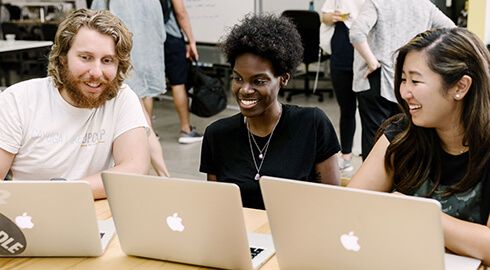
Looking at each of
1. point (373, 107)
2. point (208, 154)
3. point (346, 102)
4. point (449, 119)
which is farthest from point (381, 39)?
point (449, 119)

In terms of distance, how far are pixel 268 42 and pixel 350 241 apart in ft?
3.06

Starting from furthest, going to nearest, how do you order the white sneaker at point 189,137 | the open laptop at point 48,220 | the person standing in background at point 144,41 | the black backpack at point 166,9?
the white sneaker at point 189,137 < the black backpack at point 166,9 < the person standing in background at point 144,41 < the open laptop at point 48,220

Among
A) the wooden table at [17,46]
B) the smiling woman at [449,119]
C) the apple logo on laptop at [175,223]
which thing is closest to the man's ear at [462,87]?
the smiling woman at [449,119]

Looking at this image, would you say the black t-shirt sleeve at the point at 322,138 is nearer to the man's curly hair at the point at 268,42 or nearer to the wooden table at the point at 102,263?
the man's curly hair at the point at 268,42

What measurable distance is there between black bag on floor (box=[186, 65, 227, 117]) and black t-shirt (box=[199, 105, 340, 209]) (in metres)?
2.73

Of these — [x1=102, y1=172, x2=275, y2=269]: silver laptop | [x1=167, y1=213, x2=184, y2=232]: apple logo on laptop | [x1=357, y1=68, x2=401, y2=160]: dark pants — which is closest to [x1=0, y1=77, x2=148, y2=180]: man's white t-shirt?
[x1=102, y1=172, x2=275, y2=269]: silver laptop

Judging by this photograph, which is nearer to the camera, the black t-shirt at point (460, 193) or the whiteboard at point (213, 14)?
the black t-shirt at point (460, 193)

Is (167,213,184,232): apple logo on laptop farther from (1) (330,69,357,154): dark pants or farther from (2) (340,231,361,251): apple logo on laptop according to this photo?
(1) (330,69,357,154): dark pants

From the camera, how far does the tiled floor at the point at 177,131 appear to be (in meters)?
4.48

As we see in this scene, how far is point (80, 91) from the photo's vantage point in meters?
2.12

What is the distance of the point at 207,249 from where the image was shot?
1496 mm

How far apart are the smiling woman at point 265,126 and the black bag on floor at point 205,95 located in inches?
107

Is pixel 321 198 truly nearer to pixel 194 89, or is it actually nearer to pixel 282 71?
pixel 282 71

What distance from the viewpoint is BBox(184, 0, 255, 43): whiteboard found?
18.4 feet
